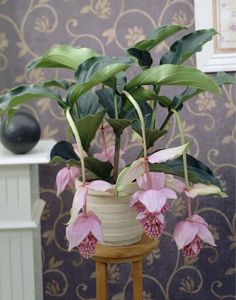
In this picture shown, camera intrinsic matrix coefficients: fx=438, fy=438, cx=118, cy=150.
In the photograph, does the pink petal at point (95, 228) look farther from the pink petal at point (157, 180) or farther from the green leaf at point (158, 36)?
the green leaf at point (158, 36)

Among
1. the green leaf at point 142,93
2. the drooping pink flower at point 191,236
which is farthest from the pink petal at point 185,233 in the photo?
the green leaf at point 142,93

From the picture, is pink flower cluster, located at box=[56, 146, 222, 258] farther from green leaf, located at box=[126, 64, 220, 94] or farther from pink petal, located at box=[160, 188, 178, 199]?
green leaf, located at box=[126, 64, 220, 94]

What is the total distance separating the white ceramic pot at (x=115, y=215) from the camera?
1114 mm

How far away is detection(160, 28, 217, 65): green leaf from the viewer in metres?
1.11

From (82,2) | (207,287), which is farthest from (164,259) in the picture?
(82,2)

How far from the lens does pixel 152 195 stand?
96cm

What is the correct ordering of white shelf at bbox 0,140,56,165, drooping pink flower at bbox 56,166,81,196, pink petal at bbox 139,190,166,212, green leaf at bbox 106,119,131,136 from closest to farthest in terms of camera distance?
pink petal at bbox 139,190,166,212
green leaf at bbox 106,119,131,136
drooping pink flower at bbox 56,166,81,196
white shelf at bbox 0,140,56,165

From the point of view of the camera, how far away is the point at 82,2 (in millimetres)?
1600

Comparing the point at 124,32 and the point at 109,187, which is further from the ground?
the point at 124,32

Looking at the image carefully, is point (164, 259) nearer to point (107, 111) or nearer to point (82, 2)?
point (107, 111)

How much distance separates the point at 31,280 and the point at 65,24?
902 millimetres

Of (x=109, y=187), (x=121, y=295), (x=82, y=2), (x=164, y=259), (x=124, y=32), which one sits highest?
(x=82, y=2)

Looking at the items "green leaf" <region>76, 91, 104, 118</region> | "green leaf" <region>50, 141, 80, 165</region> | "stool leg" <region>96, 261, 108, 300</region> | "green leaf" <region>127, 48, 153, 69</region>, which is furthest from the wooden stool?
"green leaf" <region>127, 48, 153, 69</region>

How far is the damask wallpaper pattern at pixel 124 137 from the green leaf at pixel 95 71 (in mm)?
626
